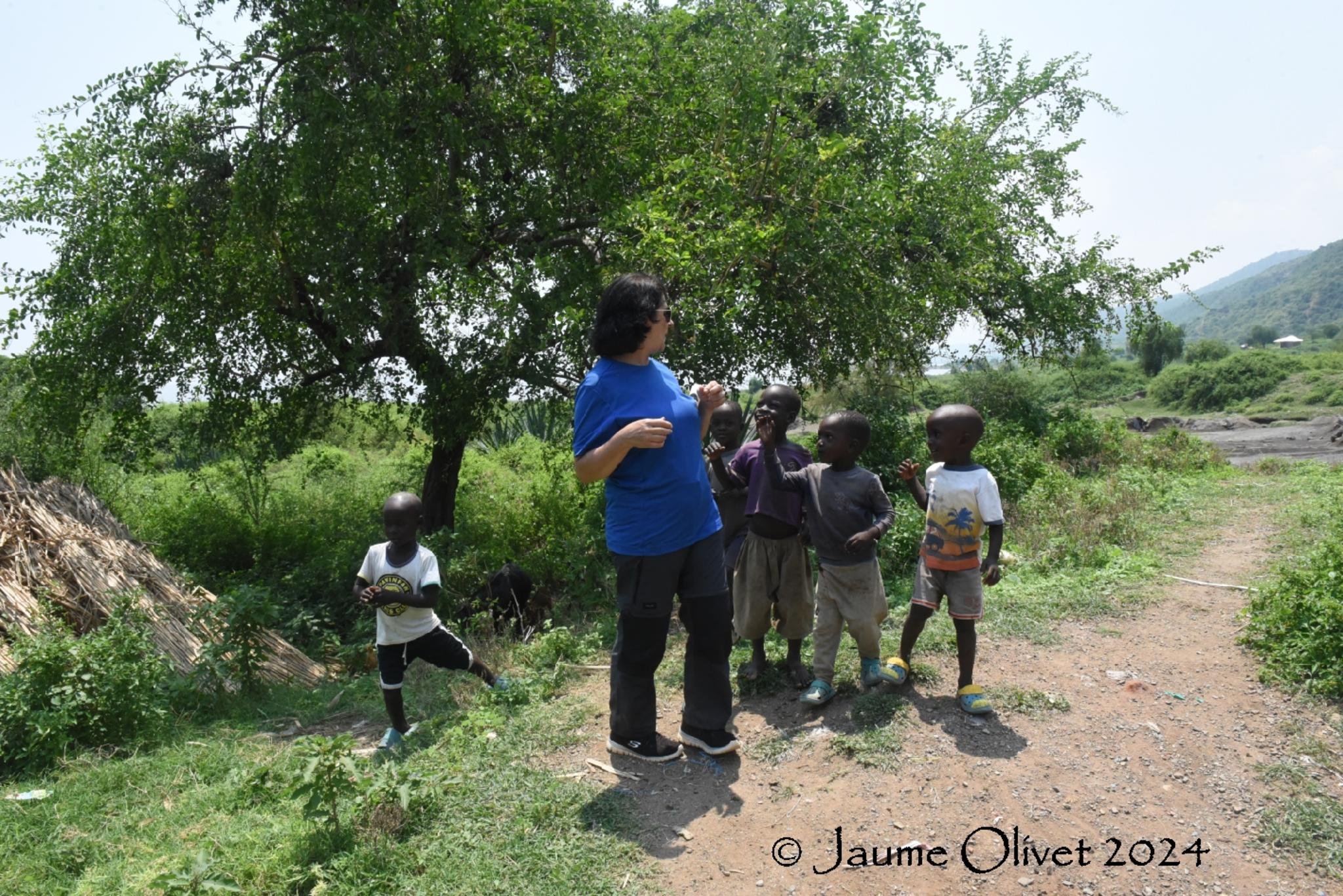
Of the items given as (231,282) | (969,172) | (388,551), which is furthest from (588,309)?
(969,172)

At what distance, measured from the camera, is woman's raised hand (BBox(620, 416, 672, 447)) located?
10.3 feet

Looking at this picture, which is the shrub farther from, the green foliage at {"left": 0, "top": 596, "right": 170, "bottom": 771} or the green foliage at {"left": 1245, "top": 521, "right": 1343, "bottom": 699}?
the green foliage at {"left": 0, "top": 596, "right": 170, "bottom": 771}

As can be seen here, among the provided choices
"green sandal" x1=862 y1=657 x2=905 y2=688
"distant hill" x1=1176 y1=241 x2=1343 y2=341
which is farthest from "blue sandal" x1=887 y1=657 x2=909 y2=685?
"distant hill" x1=1176 y1=241 x2=1343 y2=341

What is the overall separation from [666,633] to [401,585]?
5.14 ft

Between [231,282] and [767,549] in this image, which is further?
[231,282]

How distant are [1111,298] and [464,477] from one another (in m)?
9.61

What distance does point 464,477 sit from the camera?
11547 mm

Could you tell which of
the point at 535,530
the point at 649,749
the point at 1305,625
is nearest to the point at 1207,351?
the point at 535,530

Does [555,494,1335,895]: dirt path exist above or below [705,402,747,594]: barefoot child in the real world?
below

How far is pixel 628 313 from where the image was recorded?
344 centimetres

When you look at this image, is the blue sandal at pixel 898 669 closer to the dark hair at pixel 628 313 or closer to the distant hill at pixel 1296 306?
the dark hair at pixel 628 313

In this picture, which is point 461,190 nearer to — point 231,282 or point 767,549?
point 231,282

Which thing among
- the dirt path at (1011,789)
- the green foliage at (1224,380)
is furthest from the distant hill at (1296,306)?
the dirt path at (1011,789)

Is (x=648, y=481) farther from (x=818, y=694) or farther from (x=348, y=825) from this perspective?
(x=348, y=825)
